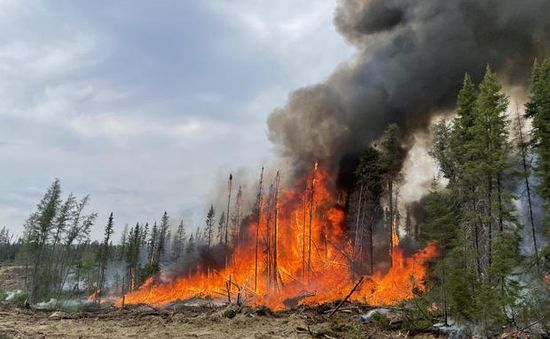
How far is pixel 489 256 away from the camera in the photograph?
1975 cm

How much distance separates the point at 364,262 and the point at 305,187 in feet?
31.7

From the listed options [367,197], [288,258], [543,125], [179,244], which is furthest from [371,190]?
[179,244]

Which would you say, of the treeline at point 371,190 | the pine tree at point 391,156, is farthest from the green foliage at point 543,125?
the treeline at point 371,190

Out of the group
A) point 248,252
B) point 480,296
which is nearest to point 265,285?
point 248,252

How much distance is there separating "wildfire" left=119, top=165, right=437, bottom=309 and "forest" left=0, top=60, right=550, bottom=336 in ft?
0.55

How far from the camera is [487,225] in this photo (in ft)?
69.0

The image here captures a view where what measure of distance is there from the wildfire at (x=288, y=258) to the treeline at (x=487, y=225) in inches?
475

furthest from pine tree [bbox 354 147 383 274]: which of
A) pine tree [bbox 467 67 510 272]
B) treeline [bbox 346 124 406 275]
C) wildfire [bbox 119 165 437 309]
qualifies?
pine tree [bbox 467 67 510 272]

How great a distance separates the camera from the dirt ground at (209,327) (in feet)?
51.0

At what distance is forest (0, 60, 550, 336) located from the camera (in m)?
16.0

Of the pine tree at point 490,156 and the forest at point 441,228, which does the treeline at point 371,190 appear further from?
the pine tree at point 490,156

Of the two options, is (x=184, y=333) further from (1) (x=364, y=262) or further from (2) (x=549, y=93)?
(1) (x=364, y=262)

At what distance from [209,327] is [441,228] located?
11507 mm

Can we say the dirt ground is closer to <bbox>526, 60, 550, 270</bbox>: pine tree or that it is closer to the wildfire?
<bbox>526, 60, 550, 270</bbox>: pine tree
